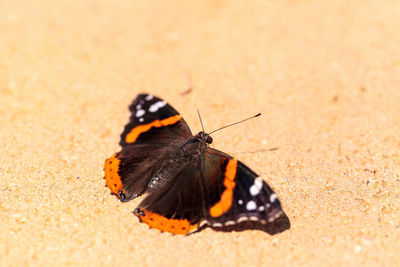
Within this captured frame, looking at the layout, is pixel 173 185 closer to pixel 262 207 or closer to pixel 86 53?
pixel 262 207

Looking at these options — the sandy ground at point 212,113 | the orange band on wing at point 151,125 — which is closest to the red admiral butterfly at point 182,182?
the orange band on wing at point 151,125

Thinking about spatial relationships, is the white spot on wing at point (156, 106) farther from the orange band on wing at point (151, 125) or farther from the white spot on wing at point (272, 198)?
the white spot on wing at point (272, 198)

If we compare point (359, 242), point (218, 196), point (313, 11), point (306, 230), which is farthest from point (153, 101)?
point (313, 11)

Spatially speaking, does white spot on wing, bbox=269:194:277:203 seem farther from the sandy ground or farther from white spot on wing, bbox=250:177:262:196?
the sandy ground

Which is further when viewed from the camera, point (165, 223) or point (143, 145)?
point (143, 145)

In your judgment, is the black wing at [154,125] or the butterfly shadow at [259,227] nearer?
the butterfly shadow at [259,227]

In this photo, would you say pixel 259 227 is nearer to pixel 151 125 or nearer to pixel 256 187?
pixel 256 187

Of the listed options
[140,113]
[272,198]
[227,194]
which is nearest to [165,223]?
[227,194]
